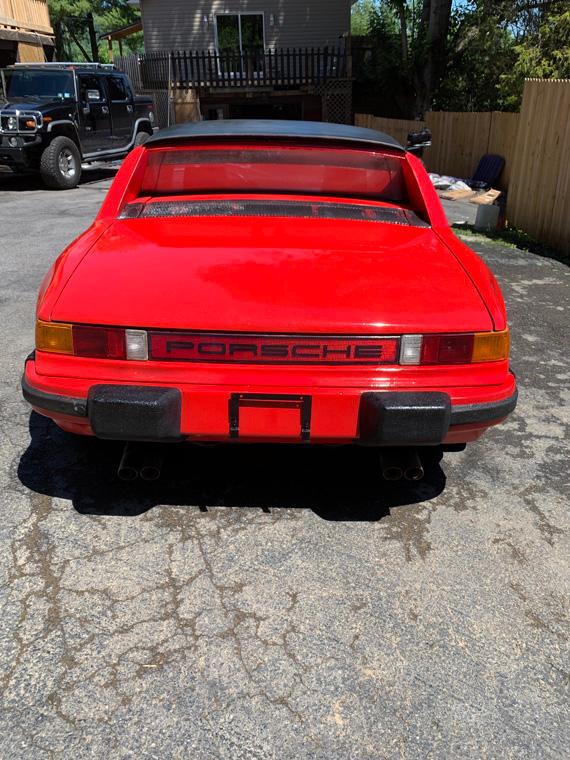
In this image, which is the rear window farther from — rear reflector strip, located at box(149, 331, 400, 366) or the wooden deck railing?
the wooden deck railing

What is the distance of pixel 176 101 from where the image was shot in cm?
2106

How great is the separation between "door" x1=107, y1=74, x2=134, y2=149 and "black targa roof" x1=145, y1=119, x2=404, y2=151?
11.3 meters

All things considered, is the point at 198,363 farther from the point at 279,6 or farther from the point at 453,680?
the point at 279,6

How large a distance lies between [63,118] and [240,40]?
12.7 m

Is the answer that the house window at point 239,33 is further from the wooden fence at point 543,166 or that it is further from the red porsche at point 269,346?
the red porsche at point 269,346

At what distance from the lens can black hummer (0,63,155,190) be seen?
435 inches

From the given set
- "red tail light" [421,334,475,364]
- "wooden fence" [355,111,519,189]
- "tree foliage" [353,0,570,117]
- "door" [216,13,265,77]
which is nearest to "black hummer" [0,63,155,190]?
"wooden fence" [355,111,519,189]

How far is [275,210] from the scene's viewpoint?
120 inches

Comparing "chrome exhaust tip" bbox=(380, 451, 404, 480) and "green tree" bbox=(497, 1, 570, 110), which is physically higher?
"green tree" bbox=(497, 1, 570, 110)

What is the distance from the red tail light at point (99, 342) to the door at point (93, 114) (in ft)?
38.6

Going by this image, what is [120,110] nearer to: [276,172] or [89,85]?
[89,85]

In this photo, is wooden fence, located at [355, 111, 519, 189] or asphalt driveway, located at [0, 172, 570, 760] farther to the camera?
wooden fence, located at [355, 111, 519, 189]

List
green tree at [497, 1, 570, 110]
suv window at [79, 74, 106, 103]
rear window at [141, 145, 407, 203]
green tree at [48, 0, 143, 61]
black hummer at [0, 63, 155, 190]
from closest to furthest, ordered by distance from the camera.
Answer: rear window at [141, 145, 407, 203] → black hummer at [0, 63, 155, 190] → suv window at [79, 74, 106, 103] → green tree at [497, 1, 570, 110] → green tree at [48, 0, 143, 61]

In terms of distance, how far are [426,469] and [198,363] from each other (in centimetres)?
143
